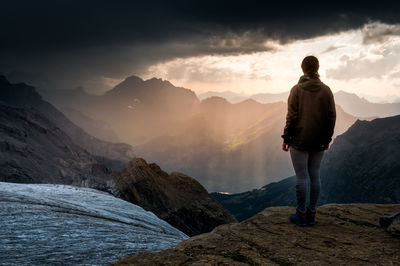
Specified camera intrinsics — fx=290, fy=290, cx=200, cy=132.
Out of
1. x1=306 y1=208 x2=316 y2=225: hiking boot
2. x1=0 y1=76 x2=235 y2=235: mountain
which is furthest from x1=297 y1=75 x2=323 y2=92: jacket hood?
x1=0 y1=76 x2=235 y2=235: mountain

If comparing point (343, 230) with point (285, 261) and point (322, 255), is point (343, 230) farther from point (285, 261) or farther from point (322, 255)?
point (285, 261)

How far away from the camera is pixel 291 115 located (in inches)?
340

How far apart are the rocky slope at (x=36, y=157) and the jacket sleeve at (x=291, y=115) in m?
83.0

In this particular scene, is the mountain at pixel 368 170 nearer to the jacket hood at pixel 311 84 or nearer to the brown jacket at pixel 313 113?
the brown jacket at pixel 313 113

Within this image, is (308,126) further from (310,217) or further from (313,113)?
(310,217)

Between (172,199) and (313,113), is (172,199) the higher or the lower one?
the lower one

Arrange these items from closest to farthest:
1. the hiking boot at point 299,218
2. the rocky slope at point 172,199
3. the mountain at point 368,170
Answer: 1. the hiking boot at point 299,218
2. the rocky slope at point 172,199
3. the mountain at point 368,170

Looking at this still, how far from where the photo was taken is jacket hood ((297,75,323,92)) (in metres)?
8.49

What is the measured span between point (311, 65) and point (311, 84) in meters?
0.61

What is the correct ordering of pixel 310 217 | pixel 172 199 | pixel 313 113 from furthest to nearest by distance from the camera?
pixel 172 199 → pixel 310 217 → pixel 313 113

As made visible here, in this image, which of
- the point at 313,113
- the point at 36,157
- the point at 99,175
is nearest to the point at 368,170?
the point at 99,175

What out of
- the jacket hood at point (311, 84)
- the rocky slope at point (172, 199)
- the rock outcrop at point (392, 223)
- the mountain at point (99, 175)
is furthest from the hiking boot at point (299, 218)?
the mountain at point (99, 175)

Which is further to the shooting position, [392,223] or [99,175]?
[99,175]

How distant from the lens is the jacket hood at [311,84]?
8492mm
